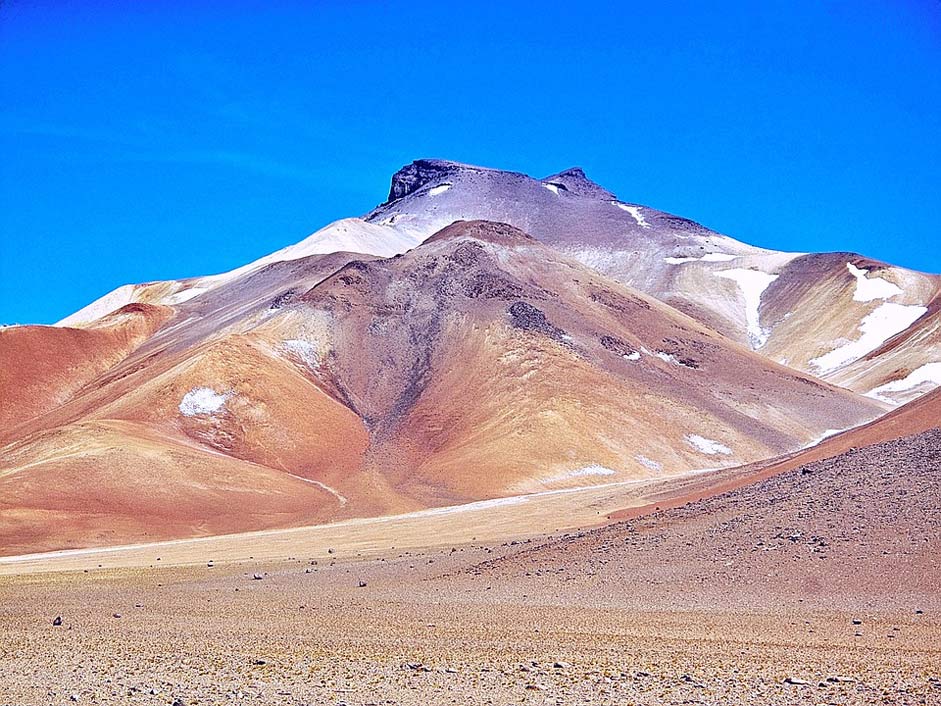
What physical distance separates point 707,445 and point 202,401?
37.8 metres

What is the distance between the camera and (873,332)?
442 ft

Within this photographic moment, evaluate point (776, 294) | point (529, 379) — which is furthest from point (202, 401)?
point (776, 294)

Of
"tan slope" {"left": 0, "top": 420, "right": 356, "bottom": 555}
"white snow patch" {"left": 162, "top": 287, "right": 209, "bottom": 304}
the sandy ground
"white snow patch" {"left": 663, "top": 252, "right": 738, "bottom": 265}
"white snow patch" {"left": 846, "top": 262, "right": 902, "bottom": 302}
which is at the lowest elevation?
the sandy ground

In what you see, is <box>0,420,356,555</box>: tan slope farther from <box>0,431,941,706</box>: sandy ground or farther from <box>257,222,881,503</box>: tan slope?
<box>0,431,941,706</box>: sandy ground

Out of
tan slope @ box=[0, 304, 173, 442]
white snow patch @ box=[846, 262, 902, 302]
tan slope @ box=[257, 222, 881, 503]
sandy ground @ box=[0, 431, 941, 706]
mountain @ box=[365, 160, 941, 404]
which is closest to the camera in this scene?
sandy ground @ box=[0, 431, 941, 706]

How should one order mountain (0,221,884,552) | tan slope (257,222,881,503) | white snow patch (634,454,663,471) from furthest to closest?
white snow patch (634,454,663,471) < tan slope (257,222,881,503) < mountain (0,221,884,552)

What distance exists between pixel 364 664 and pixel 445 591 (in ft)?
31.7

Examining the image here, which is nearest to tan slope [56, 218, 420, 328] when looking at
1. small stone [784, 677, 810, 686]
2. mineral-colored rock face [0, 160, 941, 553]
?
mineral-colored rock face [0, 160, 941, 553]

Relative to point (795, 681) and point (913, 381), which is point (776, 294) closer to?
point (913, 381)

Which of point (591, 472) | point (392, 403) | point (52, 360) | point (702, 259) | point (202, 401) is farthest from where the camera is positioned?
point (702, 259)

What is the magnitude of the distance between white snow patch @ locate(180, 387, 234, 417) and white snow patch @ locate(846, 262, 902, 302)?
9768cm

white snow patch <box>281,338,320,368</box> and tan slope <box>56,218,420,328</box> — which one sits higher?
tan slope <box>56,218,420,328</box>

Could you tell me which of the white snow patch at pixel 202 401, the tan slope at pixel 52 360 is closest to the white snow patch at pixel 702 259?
the tan slope at pixel 52 360

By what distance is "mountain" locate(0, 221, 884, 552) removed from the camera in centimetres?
5988
